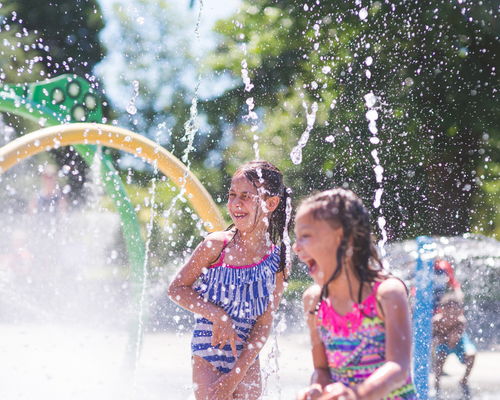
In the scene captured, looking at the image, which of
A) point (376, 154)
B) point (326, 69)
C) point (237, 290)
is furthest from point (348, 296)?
point (326, 69)

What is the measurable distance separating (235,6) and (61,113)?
24.1 ft

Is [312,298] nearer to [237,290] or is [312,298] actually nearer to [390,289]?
[390,289]

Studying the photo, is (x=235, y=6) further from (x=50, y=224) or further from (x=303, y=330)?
(x=303, y=330)

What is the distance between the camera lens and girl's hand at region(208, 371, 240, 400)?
2.53 metres

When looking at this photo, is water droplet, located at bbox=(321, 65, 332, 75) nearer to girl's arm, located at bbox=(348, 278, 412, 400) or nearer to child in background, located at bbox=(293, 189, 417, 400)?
child in background, located at bbox=(293, 189, 417, 400)

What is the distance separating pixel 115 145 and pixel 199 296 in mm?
1829

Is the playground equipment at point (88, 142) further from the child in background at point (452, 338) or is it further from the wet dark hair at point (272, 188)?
the child in background at point (452, 338)

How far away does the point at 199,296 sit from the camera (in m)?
2.68

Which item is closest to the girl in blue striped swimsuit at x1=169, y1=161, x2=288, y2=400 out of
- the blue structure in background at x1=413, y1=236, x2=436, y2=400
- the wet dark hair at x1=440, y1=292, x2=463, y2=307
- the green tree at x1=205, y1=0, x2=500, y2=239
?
the blue structure in background at x1=413, y1=236, x2=436, y2=400

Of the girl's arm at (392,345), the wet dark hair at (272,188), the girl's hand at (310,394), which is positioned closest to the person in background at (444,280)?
the wet dark hair at (272,188)

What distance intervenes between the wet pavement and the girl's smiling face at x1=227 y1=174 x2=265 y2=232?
1332mm

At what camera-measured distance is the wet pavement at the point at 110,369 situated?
448cm

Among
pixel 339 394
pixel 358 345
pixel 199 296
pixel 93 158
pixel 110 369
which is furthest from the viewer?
pixel 110 369

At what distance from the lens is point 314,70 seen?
377 inches
